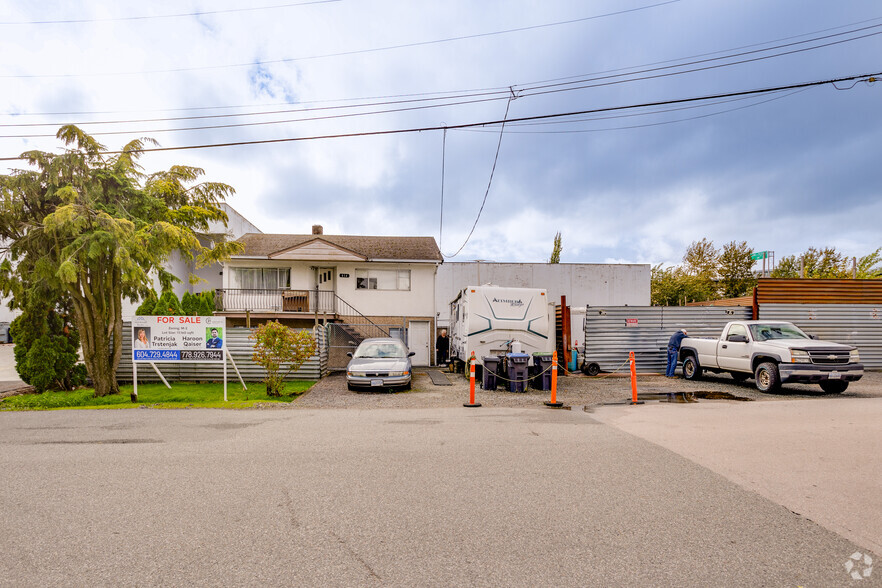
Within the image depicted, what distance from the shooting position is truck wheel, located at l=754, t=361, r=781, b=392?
12406 mm

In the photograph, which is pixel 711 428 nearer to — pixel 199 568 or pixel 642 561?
pixel 642 561

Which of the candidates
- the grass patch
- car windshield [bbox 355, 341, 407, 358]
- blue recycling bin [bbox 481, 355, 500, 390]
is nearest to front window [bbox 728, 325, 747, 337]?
blue recycling bin [bbox 481, 355, 500, 390]

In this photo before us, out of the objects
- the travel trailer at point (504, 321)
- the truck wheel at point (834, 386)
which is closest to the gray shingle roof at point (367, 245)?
the travel trailer at point (504, 321)

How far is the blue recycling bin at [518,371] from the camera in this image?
13.4m

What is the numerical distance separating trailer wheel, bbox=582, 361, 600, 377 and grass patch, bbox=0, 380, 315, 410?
9682mm

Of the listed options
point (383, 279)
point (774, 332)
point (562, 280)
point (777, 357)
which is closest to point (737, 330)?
point (774, 332)

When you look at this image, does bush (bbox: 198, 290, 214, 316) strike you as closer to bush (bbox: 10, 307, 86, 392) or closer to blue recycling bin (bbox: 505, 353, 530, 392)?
bush (bbox: 10, 307, 86, 392)

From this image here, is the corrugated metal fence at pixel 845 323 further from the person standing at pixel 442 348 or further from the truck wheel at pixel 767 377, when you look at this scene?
the person standing at pixel 442 348

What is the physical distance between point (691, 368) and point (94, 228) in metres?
17.1

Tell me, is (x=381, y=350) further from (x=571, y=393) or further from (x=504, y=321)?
(x=571, y=393)

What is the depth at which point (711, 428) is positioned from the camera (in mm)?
8070

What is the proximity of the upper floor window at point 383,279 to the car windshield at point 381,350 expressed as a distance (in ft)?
32.2

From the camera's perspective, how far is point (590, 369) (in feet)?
58.2

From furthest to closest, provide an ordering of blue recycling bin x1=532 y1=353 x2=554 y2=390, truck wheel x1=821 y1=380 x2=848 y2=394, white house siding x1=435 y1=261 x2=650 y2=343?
white house siding x1=435 y1=261 x2=650 y2=343
blue recycling bin x1=532 y1=353 x2=554 y2=390
truck wheel x1=821 y1=380 x2=848 y2=394
